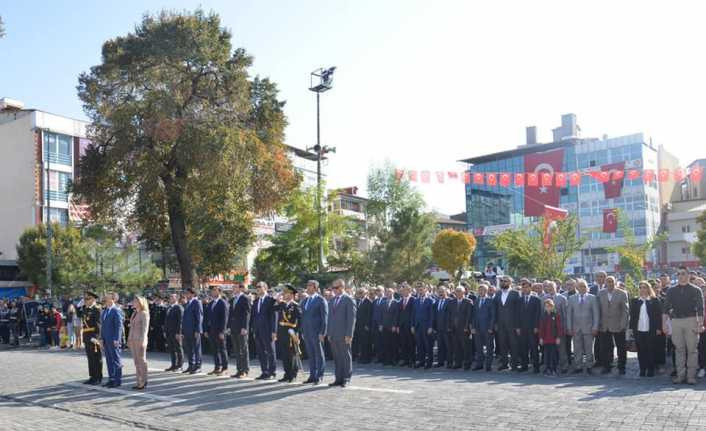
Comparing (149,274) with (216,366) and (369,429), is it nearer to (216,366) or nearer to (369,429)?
(216,366)

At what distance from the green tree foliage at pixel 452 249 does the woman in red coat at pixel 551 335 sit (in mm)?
30480

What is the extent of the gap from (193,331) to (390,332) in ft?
16.6

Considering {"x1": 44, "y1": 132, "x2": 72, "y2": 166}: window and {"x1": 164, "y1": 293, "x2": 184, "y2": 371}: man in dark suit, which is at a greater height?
{"x1": 44, "y1": 132, "x2": 72, "y2": 166}: window

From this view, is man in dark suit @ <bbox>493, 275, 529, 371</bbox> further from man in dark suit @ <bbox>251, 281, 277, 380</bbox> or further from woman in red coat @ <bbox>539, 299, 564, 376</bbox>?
man in dark suit @ <bbox>251, 281, 277, 380</bbox>

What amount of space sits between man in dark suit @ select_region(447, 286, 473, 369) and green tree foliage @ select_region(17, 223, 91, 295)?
3630cm

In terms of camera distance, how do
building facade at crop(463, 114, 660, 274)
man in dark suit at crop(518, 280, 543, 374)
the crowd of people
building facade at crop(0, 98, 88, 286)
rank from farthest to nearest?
building facade at crop(463, 114, 660, 274), building facade at crop(0, 98, 88, 286), man in dark suit at crop(518, 280, 543, 374), the crowd of people

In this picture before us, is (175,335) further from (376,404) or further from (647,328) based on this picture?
(647,328)

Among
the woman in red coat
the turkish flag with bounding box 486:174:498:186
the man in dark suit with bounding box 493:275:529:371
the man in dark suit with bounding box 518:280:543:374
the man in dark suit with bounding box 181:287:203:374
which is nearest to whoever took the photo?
the woman in red coat

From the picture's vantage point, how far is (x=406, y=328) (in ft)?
62.0

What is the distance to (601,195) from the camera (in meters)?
83.9

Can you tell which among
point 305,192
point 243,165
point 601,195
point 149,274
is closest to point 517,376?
point 243,165

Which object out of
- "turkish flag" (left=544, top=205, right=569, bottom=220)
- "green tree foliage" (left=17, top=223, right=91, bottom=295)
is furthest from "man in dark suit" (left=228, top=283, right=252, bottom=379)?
"green tree foliage" (left=17, top=223, right=91, bottom=295)

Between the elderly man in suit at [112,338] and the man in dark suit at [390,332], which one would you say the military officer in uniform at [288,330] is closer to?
the elderly man in suit at [112,338]

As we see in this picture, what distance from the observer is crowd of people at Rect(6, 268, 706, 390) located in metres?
14.7
